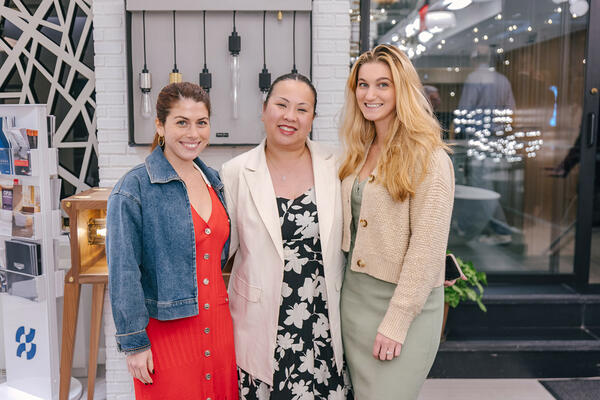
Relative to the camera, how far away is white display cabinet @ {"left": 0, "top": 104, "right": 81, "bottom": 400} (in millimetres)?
2533

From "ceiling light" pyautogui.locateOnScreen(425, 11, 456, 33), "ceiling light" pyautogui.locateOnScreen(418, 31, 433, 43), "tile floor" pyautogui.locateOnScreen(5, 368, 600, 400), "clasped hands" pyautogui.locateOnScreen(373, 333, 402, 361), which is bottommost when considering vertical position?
"tile floor" pyautogui.locateOnScreen(5, 368, 600, 400)

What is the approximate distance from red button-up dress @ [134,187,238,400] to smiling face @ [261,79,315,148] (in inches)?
12.8

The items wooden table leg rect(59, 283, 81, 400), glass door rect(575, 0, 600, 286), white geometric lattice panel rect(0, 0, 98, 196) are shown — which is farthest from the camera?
glass door rect(575, 0, 600, 286)

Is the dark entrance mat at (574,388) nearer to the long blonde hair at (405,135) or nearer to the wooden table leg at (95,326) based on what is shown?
the long blonde hair at (405,135)

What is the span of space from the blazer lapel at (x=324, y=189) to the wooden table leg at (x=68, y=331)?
4.47 ft

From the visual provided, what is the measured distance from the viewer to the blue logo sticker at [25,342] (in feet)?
9.03

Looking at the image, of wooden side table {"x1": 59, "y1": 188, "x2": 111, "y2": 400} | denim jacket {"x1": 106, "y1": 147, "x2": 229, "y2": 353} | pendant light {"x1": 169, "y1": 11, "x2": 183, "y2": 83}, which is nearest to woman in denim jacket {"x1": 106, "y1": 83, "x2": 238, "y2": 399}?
denim jacket {"x1": 106, "y1": 147, "x2": 229, "y2": 353}

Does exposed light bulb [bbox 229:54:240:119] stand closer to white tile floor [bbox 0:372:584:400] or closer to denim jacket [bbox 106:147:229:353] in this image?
denim jacket [bbox 106:147:229:353]

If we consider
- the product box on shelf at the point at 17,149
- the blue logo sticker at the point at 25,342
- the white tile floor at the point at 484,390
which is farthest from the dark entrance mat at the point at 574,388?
the product box on shelf at the point at 17,149

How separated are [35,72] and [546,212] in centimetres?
354

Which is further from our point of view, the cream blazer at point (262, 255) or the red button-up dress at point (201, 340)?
the cream blazer at point (262, 255)

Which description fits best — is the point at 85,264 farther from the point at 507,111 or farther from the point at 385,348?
the point at 507,111

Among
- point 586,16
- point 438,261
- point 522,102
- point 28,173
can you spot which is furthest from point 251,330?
point 586,16

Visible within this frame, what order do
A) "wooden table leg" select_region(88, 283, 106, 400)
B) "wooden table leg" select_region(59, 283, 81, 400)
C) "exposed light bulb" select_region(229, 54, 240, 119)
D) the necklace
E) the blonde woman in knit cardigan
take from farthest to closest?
"wooden table leg" select_region(88, 283, 106, 400)
"exposed light bulb" select_region(229, 54, 240, 119)
"wooden table leg" select_region(59, 283, 81, 400)
the necklace
the blonde woman in knit cardigan
